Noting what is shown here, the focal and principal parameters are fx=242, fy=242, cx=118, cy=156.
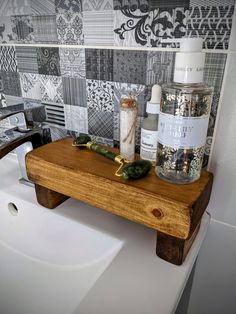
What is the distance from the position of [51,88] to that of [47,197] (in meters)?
0.25

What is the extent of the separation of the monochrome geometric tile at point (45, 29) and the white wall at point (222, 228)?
0.33 metres

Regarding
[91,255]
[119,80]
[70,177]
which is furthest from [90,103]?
[91,255]

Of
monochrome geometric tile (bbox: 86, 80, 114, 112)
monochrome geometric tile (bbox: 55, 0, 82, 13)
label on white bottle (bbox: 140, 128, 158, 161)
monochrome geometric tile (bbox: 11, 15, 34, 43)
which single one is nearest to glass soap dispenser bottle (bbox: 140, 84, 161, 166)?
label on white bottle (bbox: 140, 128, 158, 161)

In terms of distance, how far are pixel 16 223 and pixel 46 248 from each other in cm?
9

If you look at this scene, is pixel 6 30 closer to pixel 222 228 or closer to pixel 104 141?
pixel 104 141

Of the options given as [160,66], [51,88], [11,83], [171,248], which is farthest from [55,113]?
[171,248]

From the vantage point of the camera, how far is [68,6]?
44 cm

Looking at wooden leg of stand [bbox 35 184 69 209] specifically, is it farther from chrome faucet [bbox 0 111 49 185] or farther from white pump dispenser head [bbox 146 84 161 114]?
white pump dispenser head [bbox 146 84 161 114]

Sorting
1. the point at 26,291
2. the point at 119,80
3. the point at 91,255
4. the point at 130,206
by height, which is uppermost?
the point at 119,80

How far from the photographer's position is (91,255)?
40 centimetres

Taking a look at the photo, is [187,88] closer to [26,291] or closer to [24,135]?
[24,135]

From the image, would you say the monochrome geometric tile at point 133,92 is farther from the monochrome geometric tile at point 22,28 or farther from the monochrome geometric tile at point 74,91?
the monochrome geometric tile at point 22,28

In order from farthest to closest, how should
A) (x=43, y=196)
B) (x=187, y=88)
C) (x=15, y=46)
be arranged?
(x=15, y=46) < (x=43, y=196) < (x=187, y=88)

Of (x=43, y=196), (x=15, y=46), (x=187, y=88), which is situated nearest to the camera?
(x=187, y=88)
